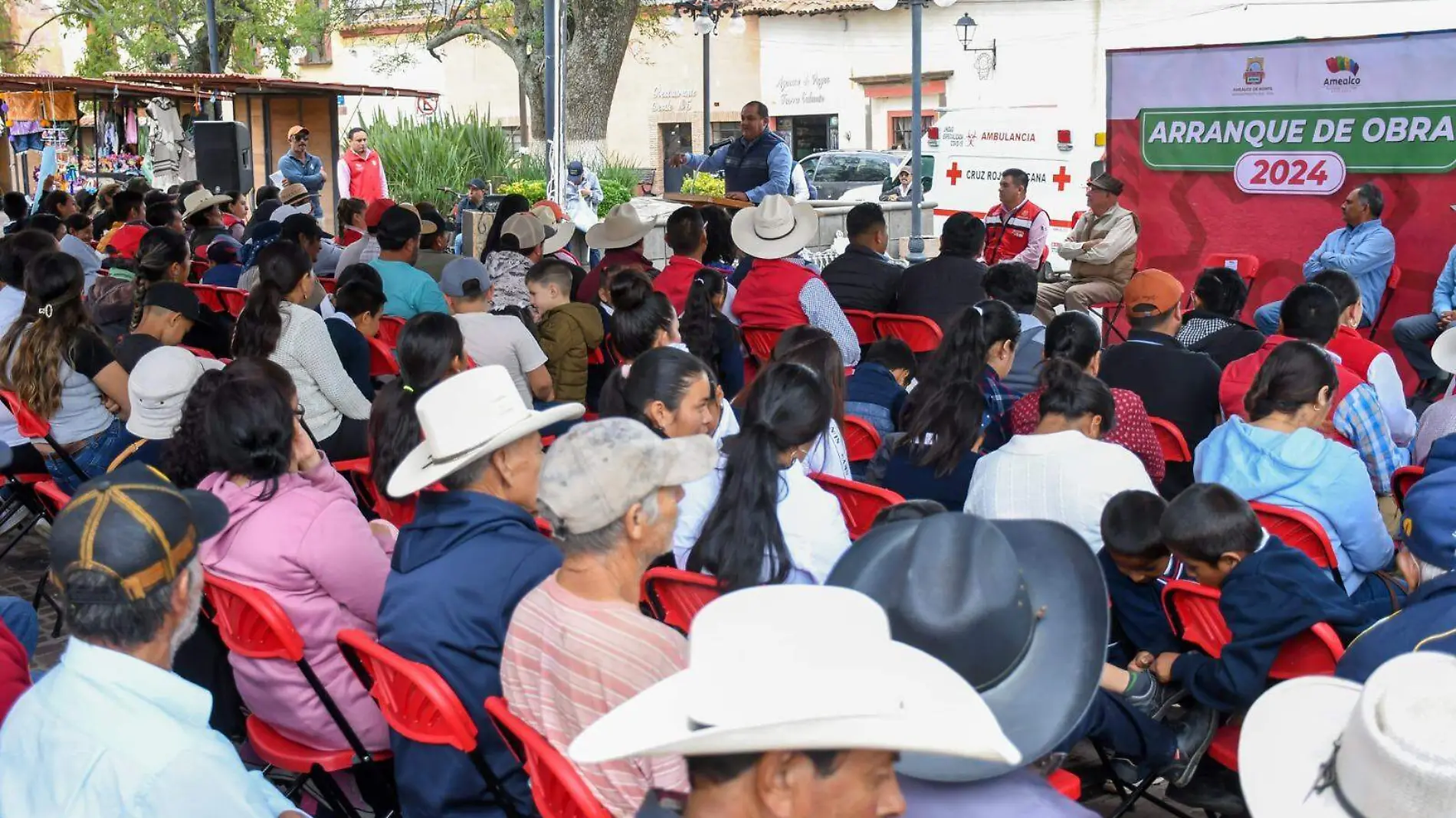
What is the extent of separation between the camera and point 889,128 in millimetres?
30172

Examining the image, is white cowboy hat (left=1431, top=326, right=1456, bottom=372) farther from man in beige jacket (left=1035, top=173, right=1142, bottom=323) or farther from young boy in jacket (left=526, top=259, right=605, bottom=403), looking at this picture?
man in beige jacket (left=1035, top=173, right=1142, bottom=323)

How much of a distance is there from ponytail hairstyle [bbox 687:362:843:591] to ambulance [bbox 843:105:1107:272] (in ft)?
43.3

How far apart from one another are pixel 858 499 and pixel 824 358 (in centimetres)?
58

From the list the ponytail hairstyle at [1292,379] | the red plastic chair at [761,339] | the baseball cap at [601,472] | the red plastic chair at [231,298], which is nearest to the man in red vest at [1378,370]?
the ponytail hairstyle at [1292,379]

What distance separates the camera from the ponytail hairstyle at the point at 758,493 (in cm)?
327

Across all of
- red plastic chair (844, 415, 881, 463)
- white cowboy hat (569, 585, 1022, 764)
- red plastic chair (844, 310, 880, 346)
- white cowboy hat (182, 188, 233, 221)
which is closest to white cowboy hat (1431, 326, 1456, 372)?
red plastic chair (844, 415, 881, 463)

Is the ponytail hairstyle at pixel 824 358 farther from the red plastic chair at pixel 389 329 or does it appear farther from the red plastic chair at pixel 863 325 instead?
the red plastic chair at pixel 389 329

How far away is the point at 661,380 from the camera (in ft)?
13.5

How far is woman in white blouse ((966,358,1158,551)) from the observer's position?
369cm

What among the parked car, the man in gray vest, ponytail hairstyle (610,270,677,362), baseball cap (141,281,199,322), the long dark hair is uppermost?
the parked car

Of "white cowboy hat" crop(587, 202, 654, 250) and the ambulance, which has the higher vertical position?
the ambulance

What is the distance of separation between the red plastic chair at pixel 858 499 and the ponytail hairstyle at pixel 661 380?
46cm

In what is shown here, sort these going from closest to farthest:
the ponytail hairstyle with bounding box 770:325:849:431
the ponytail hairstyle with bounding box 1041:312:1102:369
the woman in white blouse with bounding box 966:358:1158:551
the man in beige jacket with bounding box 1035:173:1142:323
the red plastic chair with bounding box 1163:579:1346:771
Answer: the red plastic chair with bounding box 1163:579:1346:771 → the woman in white blouse with bounding box 966:358:1158:551 → the ponytail hairstyle with bounding box 770:325:849:431 → the ponytail hairstyle with bounding box 1041:312:1102:369 → the man in beige jacket with bounding box 1035:173:1142:323

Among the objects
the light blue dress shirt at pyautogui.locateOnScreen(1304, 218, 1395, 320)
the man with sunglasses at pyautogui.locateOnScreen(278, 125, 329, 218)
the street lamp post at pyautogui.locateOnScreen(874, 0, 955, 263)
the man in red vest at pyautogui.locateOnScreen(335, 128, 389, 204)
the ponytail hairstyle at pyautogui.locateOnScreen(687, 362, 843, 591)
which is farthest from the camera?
the man in red vest at pyautogui.locateOnScreen(335, 128, 389, 204)
